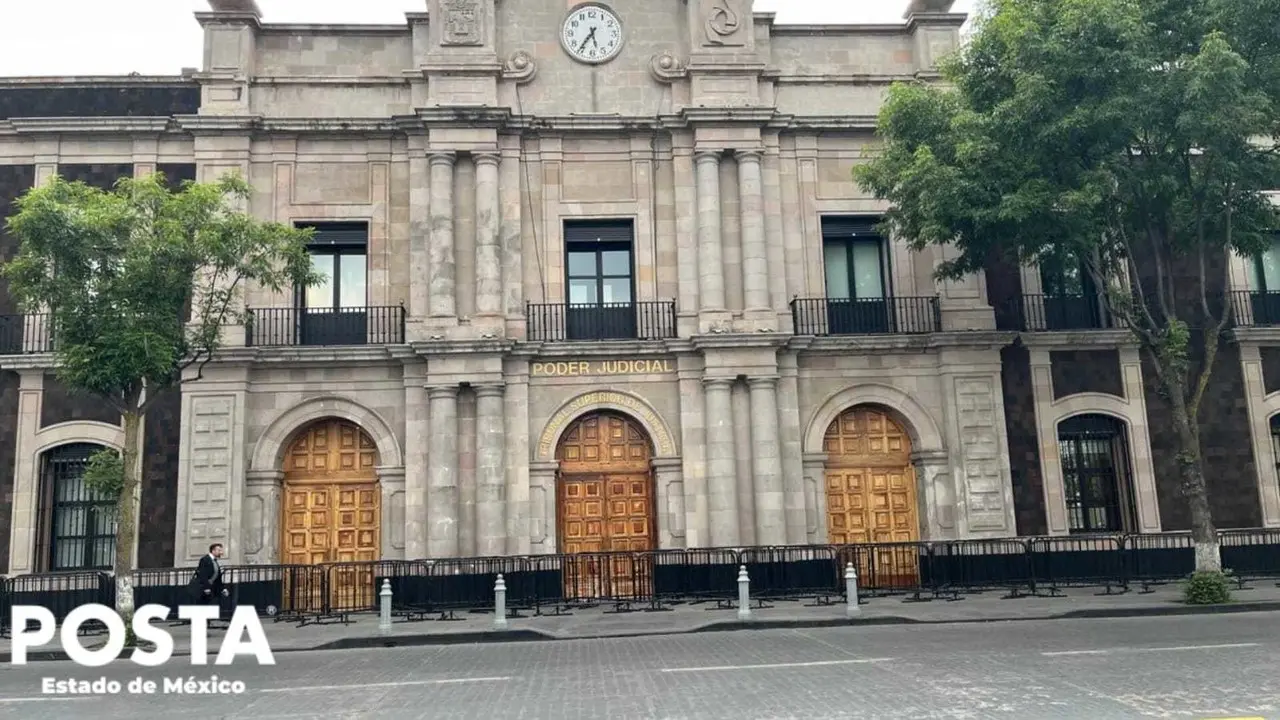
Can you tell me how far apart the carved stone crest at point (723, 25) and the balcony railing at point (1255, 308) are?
41.2 ft

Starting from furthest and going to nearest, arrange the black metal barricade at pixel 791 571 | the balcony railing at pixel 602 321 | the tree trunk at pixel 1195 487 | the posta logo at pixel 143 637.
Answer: the balcony railing at pixel 602 321
the black metal barricade at pixel 791 571
the tree trunk at pixel 1195 487
the posta logo at pixel 143 637

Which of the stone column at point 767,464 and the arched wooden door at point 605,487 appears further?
the arched wooden door at point 605,487

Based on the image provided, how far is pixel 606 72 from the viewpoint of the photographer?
22047mm

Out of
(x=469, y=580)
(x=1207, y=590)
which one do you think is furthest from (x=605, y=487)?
(x=1207, y=590)

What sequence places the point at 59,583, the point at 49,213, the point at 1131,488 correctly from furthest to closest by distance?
the point at 1131,488
the point at 59,583
the point at 49,213

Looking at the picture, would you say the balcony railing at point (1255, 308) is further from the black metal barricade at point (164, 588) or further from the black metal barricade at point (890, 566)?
the black metal barricade at point (164, 588)

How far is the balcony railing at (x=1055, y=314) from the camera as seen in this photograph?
71.2 feet

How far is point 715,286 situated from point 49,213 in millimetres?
Result: 11992

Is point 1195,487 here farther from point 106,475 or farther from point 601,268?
point 106,475

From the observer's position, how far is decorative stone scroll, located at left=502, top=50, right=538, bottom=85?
2162cm

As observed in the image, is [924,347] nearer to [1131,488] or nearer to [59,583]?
[1131,488]

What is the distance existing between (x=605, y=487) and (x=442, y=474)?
3414 millimetres

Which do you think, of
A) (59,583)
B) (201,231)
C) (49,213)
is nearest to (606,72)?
(201,231)

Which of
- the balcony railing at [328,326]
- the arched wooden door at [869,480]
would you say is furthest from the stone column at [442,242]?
the arched wooden door at [869,480]
